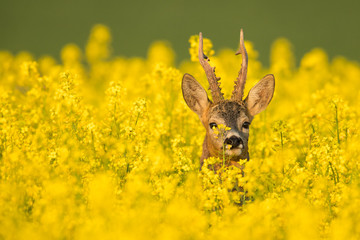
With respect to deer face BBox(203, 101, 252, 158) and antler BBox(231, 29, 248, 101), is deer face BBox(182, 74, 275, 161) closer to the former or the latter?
deer face BBox(203, 101, 252, 158)

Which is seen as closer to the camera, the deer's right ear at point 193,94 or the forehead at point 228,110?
the forehead at point 228,110

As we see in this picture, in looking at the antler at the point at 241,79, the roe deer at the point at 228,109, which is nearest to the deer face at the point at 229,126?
the roe deer at the point at 228,109

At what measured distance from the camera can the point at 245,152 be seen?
6.59 metres

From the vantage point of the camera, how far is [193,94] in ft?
24.0

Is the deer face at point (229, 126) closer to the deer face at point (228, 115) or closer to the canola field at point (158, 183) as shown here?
the deer face at point (228, 115)

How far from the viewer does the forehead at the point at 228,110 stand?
6696 mm

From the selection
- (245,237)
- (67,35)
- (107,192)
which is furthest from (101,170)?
(67,35)

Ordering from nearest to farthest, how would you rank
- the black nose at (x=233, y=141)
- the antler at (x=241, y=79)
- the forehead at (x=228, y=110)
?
the black nose at (x=233, y=141) < the forehead at (x=228, y=110) < the antler at (x=241, y=79)

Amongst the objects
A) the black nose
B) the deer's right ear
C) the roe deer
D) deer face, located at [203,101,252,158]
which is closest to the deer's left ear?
the roe deer

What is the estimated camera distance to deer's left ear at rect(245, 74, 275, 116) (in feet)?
24.0

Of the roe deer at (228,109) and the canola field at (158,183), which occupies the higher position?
the roe deer at (228,109)

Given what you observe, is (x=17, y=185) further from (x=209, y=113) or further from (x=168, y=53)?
A: (x=168, y=53)

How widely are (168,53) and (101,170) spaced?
579 inches

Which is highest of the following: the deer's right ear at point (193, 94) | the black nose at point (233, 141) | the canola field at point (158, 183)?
the deer's right ear at point (193, 94)
